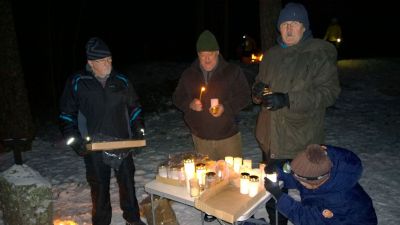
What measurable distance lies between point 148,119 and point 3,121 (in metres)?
4.06

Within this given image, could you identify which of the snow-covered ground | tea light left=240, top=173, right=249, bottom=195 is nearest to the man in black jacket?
the snow-covered ground

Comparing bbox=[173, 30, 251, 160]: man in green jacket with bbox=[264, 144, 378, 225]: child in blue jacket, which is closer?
bbox=[264, 144, 378, 225]: child in blue jacket

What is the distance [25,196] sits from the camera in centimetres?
413

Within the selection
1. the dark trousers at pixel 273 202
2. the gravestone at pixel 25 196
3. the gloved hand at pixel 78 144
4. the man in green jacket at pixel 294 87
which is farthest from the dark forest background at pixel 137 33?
the dark trousers at pixel 273 202

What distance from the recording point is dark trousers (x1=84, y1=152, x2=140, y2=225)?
412 centimetres

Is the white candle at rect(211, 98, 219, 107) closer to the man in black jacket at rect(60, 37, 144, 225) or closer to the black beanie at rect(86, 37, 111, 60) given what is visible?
the man in black jacket at rect(60, 37, 144, 225)

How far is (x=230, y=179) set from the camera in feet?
12.8

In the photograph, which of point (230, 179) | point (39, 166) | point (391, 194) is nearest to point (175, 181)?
point (230, 179)

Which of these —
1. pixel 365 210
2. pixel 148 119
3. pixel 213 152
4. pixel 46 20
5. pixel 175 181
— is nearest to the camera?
pixel 365 210

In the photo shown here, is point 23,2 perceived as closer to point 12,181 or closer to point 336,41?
point 336,41

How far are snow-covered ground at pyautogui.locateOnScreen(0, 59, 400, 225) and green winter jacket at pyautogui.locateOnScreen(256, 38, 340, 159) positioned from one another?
1666 mm

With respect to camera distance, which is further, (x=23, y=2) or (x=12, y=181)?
(x=23, y=2)

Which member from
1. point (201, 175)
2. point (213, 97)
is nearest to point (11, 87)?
point (213, 97)

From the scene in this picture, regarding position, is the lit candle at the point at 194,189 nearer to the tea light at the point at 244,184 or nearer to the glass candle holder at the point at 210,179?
the glass candle holder at the point at 210,179
